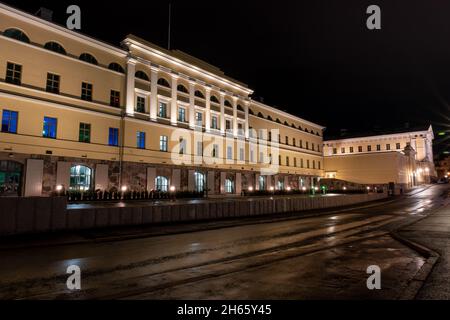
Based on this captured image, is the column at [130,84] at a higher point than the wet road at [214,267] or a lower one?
higher

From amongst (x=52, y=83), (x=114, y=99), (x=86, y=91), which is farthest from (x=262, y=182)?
(x=52, y=83)

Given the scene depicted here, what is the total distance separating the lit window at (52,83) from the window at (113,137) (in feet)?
20.6

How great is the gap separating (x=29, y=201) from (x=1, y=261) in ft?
13.8

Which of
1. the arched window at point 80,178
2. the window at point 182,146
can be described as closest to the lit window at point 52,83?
the arched window at point 80,178

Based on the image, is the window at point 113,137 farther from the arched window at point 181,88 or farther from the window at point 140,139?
the arched window at point 181,88

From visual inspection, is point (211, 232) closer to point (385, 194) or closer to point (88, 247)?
point (88, 247)

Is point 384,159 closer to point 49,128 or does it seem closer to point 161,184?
point 161,184

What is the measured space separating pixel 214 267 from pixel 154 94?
30907 mm

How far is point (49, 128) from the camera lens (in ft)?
90.8

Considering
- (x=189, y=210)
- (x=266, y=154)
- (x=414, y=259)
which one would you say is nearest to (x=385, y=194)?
(x=266, y=154)

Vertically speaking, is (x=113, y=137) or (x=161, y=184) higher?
(x=113, y=137)

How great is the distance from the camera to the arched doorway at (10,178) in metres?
24.6

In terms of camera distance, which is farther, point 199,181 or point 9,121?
point 199,181
